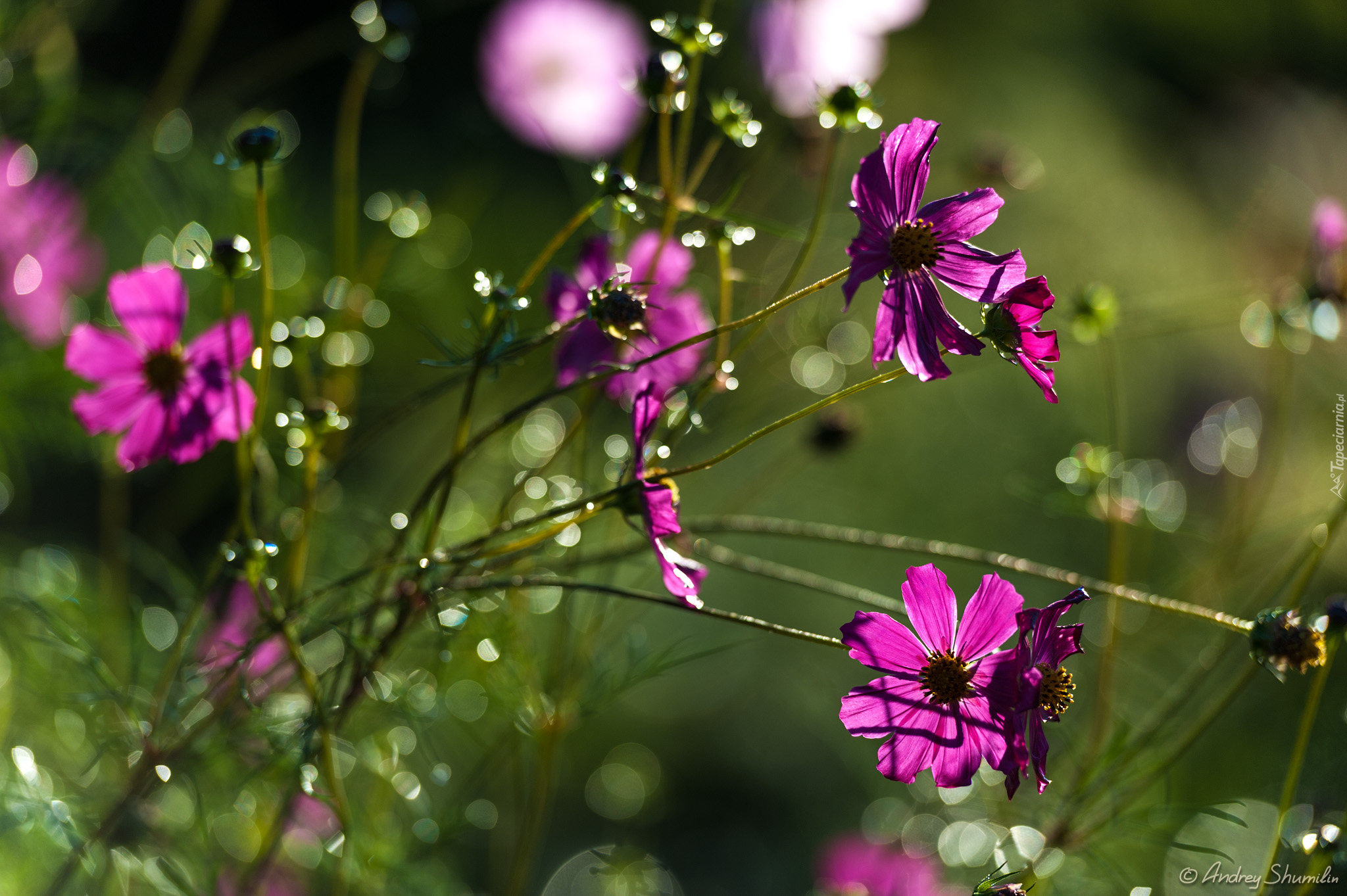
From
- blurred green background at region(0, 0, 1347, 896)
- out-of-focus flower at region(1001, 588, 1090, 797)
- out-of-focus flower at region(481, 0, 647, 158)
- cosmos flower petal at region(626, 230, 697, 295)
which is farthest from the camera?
out-of-focus flower at region(481, 0, 647, 158)

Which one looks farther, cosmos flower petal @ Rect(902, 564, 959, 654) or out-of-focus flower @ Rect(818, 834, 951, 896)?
out-of-focus flower @ Rect(818, 834, 951, 896)

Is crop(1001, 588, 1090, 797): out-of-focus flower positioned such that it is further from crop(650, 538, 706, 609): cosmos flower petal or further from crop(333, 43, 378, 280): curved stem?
crop(333, 43, 378, 280): curved stem

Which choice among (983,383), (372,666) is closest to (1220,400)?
(983,383)

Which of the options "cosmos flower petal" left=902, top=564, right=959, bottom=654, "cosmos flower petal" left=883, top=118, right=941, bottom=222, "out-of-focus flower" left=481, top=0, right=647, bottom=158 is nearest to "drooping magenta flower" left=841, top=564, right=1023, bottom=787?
"cosmos flower petal" left=902, top=564, right=959, bottom=654

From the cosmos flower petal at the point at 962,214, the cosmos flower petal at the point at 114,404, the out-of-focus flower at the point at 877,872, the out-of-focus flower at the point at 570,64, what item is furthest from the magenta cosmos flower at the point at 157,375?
the out-of-focus flower at the point at 570,64

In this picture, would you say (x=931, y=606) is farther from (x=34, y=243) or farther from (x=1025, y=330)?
(x=34, y=243)

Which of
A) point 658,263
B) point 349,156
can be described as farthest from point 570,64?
point 658,263

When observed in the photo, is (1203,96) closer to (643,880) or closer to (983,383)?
(983,383)
